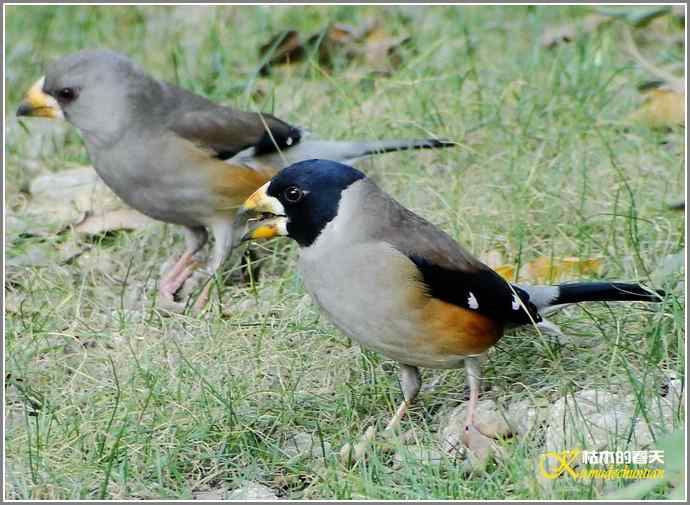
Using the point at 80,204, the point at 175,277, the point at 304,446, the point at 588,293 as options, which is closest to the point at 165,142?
the point at 175,277

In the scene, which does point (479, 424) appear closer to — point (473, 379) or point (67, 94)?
point (473, 379)

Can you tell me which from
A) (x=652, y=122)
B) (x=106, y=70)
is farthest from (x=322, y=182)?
(x=652, y=122)

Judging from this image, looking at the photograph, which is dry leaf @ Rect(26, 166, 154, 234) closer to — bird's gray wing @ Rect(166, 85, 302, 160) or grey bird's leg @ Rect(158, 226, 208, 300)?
grey bird's leg @ Rect(158, 226, 208, 300)

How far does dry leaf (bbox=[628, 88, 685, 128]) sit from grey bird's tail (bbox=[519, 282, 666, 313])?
204 centimetres

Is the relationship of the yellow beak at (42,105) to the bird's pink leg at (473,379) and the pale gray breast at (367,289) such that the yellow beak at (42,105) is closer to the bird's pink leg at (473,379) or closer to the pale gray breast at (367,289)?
the pale gray breast at (367,289)

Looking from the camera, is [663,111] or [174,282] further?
[663,111]

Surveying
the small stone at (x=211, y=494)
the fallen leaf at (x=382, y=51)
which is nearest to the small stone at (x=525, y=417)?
the small stone at (x=211, y=494)

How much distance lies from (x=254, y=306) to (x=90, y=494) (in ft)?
4.90

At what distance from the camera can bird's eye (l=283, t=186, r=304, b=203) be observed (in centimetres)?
441

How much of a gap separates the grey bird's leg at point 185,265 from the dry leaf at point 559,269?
1677mm

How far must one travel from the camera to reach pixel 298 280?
5383 mm

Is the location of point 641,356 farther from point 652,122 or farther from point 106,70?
point 106,70

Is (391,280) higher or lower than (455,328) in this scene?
higher

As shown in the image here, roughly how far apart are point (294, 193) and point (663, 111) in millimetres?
2954
